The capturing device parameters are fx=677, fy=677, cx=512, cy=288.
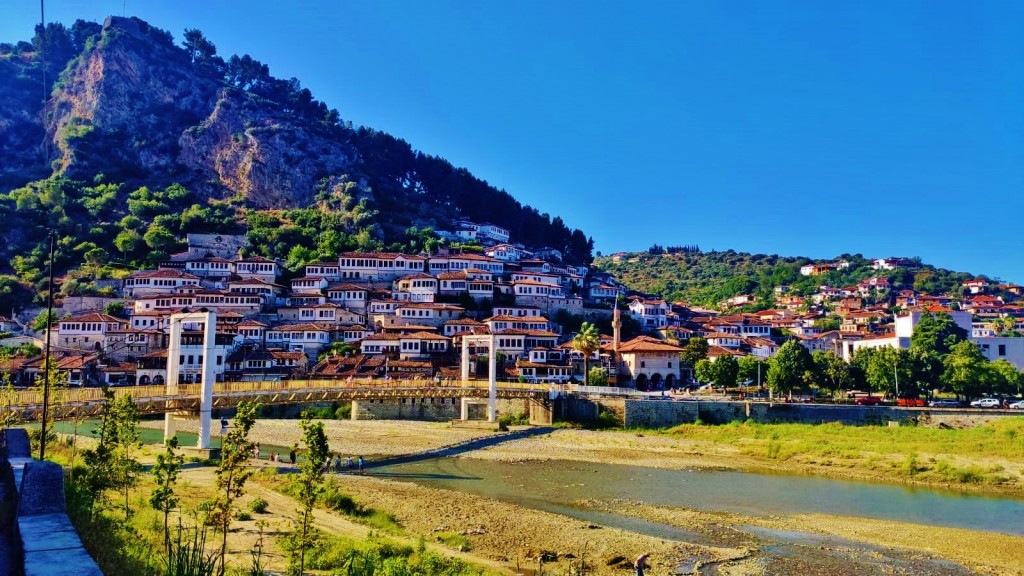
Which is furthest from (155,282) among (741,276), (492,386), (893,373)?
(741,276)

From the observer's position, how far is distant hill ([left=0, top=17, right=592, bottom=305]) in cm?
9550

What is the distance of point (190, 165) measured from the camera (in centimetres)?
12500

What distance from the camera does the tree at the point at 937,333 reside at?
6781 cm

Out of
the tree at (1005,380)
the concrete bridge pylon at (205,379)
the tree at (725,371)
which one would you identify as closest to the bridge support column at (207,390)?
the concrete bridge pylon at (205,379)

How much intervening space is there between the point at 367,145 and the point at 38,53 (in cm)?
7745

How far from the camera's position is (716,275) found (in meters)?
172

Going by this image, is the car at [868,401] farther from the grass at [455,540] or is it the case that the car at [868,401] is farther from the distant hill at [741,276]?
the distant hill at [741,276]

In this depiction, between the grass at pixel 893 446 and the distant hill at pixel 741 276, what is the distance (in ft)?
272

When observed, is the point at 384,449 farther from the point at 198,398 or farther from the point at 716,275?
the point at 716,275

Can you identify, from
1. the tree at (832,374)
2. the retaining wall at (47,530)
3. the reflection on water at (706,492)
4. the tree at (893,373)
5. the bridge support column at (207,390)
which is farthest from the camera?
the tree at (832,374)

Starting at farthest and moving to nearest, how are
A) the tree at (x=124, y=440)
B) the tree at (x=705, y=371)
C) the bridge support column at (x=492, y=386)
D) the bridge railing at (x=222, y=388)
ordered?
the tree at (x=705, y=371), the bridge support column at (x=492, y=386), the bridge railing at (x=222, y=388), the tree at (x=124, y=440)

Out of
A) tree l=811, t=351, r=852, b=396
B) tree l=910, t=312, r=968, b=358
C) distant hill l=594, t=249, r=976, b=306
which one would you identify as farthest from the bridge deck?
distant hill l=594, t=249, r=976, b=306

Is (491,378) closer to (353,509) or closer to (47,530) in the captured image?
(353,509)

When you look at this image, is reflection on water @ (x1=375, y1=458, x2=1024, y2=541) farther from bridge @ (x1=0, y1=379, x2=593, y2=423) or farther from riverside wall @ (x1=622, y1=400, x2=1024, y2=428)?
riverside wall @ (x1=622, y1=400, x2=1024, y2=428)
